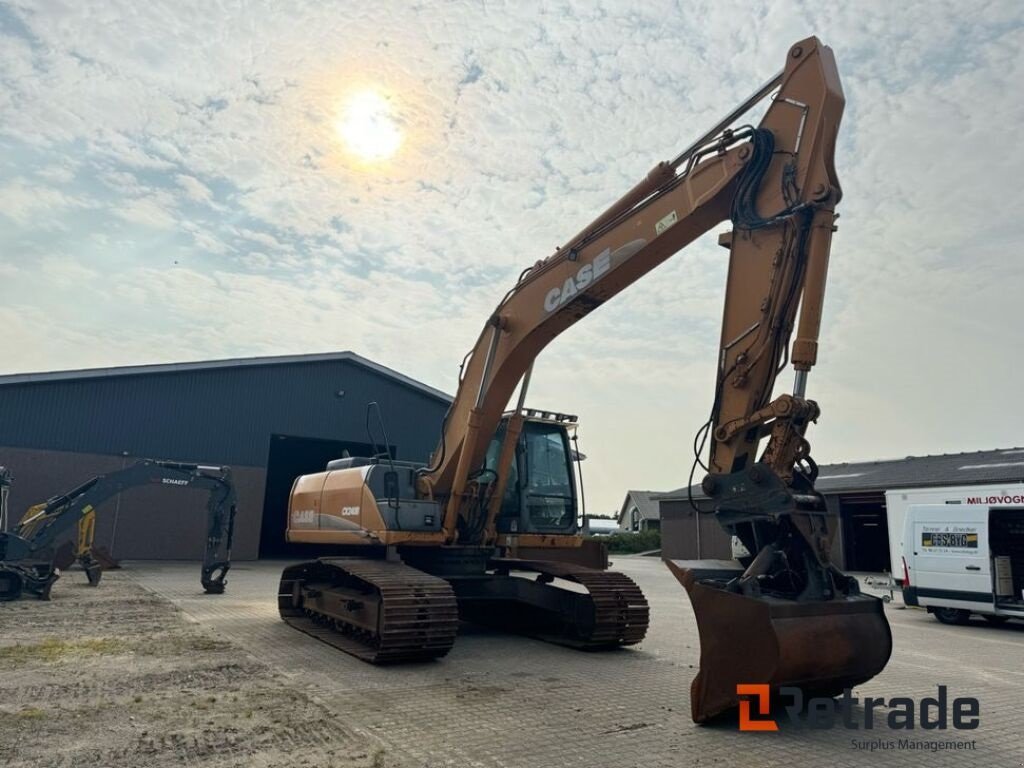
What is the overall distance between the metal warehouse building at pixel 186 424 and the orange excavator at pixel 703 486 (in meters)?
13.5

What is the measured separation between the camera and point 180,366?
23.0m

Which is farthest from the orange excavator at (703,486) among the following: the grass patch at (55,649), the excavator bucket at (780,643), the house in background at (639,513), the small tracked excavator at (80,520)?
the house in background at (639,513)

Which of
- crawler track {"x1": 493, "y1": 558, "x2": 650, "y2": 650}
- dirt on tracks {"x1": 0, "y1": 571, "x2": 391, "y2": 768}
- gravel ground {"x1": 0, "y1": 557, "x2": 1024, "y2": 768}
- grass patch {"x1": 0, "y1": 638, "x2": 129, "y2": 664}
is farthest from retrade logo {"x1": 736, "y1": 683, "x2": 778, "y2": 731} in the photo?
grass patch {"x1": 0, "y1": 638, "x2": 129, "y2": 664}

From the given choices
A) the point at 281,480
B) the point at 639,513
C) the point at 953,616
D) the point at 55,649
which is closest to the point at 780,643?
the point at 55,649

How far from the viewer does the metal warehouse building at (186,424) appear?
21141 millimetres

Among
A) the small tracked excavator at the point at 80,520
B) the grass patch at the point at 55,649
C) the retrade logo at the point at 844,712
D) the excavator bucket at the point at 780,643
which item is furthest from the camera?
the small tracked excavator at the point at 80,520

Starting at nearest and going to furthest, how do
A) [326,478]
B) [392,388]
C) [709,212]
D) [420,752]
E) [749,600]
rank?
[420,752] → [749,600] → [709,212] → [326,478] → [392,388]

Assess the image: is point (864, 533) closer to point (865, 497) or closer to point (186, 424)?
point (865, 497)

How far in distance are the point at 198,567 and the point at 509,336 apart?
667 inches

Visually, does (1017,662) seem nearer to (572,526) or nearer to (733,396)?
(572,526)

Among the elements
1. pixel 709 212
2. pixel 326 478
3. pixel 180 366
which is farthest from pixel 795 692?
pixel 180 366

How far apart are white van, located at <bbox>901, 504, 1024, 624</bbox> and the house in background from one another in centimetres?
4063

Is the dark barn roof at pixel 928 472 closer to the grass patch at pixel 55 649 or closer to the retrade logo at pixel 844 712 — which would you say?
the retrade logo at pixel 844 712

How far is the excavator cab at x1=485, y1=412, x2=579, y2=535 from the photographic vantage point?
936 centimetres
